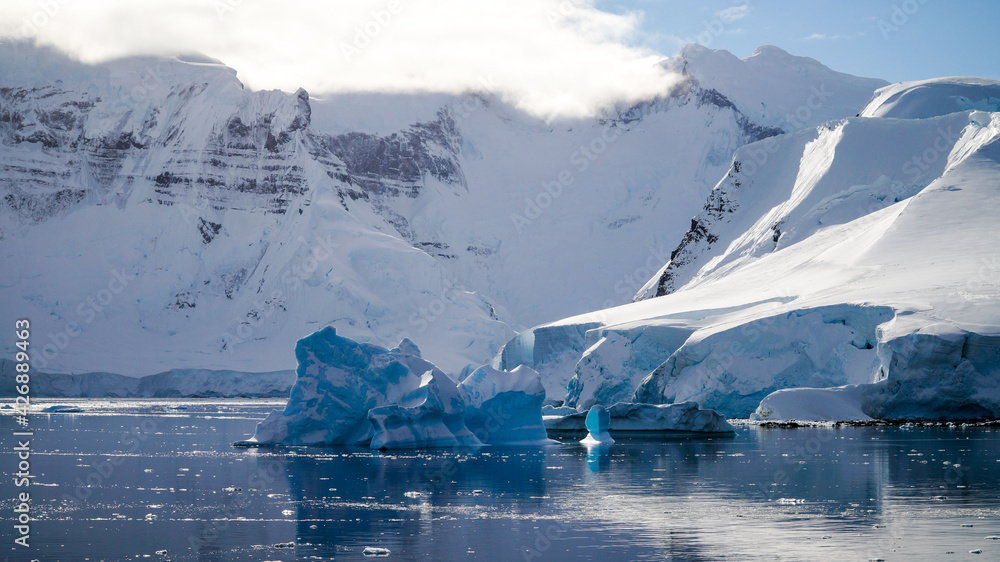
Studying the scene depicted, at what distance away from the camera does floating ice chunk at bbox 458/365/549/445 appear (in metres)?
33.0

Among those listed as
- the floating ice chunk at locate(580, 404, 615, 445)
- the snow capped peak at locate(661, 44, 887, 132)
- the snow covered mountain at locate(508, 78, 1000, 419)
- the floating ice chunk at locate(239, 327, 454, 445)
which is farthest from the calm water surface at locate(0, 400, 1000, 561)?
the snow capped peak at locate(661, 44, 887, 132)

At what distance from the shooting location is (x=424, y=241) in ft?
466

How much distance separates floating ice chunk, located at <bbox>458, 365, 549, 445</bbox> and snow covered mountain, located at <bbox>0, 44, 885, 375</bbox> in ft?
205

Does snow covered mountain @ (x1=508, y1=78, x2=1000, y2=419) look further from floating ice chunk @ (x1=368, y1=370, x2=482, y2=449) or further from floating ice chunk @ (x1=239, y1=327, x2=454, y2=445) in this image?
floating ice chunk @ (x1=239, y1=327, x2=454, y2=445)

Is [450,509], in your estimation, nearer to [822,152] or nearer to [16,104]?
[822,152]

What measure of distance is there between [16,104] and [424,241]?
173 feet

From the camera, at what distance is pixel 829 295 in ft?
157

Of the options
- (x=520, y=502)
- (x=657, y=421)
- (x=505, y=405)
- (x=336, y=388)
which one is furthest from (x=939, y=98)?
(x=520, y=502)

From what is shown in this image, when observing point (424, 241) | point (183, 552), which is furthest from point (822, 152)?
point (424, 241)

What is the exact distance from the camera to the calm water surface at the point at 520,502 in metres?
13.8

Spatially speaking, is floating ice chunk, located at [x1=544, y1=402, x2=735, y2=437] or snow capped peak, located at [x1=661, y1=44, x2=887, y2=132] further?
snow capped peak, located at [x1=661, y1=44, x2=887, y2=132]

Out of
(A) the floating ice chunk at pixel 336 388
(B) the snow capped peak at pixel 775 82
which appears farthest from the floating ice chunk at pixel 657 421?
(B) the snow capped peak at pixel 775 82

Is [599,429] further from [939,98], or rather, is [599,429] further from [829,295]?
[939,98]

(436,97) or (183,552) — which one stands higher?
(436,97)
